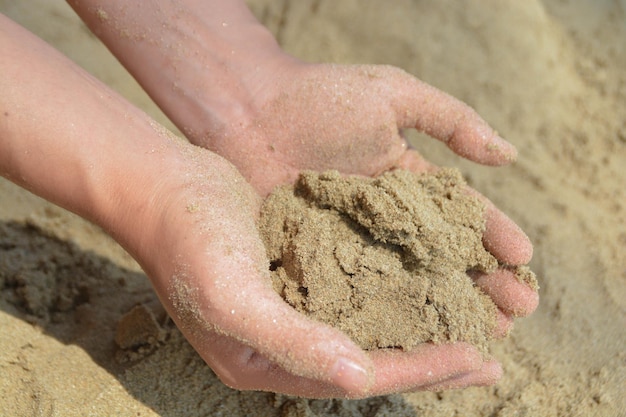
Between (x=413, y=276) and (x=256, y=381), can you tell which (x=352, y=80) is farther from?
(x=256, y=381)

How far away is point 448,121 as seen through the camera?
60.7 inches

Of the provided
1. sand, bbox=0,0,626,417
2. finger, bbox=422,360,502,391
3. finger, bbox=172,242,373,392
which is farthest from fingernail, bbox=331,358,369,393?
sand, bbox=0,0,626,417

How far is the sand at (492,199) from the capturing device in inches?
55.5

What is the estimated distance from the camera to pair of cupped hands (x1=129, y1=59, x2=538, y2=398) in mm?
1038

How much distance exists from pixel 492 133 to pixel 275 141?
1.90ft

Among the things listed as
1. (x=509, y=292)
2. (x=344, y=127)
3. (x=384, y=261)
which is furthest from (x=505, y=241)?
(x=344, y=127)

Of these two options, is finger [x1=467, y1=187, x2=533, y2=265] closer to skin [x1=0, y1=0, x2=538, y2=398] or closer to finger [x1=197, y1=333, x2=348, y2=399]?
skin [x1=0, y1=0, x2=538, y2=398]

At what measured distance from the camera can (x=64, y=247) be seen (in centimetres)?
179

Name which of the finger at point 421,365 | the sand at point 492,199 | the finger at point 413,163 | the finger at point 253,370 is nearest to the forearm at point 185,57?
the finger at point 413,163

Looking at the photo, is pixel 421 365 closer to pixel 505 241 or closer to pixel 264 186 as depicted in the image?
pixel 505 241

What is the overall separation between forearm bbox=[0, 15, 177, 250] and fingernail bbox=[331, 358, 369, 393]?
0.55m

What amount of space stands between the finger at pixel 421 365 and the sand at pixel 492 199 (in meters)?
0.30

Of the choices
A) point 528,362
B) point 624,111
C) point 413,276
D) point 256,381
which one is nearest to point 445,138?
point 413,276

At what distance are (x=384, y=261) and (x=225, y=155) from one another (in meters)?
0.57
